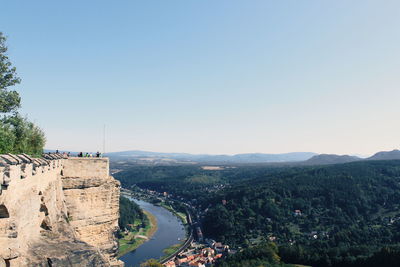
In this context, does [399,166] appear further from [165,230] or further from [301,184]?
[165,230]

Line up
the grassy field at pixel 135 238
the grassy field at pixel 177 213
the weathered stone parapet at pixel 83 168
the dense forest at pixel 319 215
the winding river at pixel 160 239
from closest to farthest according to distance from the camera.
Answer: the weathered stone parapet at pixel 83 168 < the dense forest at pixel 319 215 < the winding river at pixel 160 239 < the grassy field at pixel 135 238 < the grassy field at pixel 177 213

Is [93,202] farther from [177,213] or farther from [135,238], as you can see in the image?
[177,213]

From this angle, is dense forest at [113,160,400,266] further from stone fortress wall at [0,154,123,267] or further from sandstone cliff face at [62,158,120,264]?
stone fortress wall at [0,154,123,267]

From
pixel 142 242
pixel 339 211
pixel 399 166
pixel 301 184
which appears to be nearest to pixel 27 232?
pixel 142 242

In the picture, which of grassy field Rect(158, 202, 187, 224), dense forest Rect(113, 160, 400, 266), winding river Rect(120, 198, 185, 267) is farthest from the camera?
grassy field Rect(158, 202, 187, 224)

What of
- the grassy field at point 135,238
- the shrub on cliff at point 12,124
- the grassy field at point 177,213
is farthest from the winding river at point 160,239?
the shrub on cliff at point 12,124

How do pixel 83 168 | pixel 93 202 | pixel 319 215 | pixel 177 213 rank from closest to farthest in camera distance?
1. pixel 93 202
2. pixel 83 168
3. pixel 319 215
4. pixel 177 213

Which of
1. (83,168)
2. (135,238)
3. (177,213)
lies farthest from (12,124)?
(177,213)

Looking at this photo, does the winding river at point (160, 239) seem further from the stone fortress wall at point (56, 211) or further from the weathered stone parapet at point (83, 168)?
the weathered stone parapet at point (83, 168)

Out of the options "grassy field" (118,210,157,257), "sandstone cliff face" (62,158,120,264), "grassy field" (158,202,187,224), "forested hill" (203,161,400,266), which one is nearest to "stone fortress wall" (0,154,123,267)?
"sandstone cliff face" (62,158,120,264)
